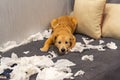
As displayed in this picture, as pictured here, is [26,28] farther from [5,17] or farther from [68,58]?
[68,58]

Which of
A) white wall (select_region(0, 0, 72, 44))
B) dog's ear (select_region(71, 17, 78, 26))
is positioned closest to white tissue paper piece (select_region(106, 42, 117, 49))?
dog's ear (select_region(71, 17, 78, 26))

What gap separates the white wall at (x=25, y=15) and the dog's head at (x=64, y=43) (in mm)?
374

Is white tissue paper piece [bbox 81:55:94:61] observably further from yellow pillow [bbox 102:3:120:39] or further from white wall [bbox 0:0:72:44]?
white wall [bbox 0:0:72:44]

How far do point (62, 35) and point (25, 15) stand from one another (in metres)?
0.44

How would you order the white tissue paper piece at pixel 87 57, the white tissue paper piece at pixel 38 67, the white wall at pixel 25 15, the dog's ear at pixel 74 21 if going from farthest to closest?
the dog's ear at pixel 74 21 → the white wall at pixel 25 15 → the white tissue paper piece at pixel 87 57 → the white tissue paper piece at pixel 38 67

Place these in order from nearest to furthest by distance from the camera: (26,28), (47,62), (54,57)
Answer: (47,62) < (54,57) < (26,28)

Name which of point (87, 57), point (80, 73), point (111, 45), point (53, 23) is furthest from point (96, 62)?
point (53, 23)

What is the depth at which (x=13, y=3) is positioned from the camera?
7.18 ft

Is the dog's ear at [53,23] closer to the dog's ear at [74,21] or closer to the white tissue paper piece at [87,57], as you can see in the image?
the dog's ear at [74,21]

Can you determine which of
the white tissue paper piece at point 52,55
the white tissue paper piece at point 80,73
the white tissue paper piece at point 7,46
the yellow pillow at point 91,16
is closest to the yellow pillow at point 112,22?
the yellow pillow at point 91,16

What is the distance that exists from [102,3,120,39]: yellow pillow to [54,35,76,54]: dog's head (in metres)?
0.33

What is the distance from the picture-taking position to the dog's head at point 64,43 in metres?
2.03

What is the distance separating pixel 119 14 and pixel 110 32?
176mm

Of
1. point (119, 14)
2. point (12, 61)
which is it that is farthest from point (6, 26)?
point (119, 14)
